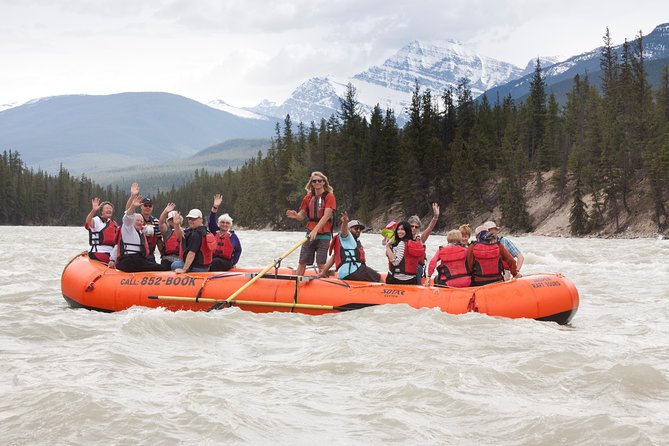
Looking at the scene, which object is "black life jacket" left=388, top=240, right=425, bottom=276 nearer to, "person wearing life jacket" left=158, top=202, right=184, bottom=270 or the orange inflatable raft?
the orange inflatable raft

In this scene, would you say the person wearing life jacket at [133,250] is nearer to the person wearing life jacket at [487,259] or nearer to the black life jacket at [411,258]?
the black life jacket at [411,258]

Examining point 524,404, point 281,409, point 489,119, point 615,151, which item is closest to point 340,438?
point 281,409

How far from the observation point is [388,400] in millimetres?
6316

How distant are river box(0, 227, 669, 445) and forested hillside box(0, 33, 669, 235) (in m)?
37.3

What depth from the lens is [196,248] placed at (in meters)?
12.0

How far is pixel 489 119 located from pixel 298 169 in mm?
20713

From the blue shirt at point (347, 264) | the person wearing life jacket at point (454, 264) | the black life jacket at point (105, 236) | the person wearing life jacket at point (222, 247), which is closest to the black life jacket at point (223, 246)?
the person wearing life jacket at point (222, 247)

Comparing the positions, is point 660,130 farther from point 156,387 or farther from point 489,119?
point 156,387

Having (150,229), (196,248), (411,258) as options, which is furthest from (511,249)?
(150,229)

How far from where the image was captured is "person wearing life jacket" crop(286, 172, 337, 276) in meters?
11.2

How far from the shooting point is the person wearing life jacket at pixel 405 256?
1133 centimetres

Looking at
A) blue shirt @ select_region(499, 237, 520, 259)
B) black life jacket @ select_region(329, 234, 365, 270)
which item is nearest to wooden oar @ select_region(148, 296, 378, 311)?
black life jacket @ select_region(329, 234, 365, 270)

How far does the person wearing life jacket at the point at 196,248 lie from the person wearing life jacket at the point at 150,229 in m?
0.90

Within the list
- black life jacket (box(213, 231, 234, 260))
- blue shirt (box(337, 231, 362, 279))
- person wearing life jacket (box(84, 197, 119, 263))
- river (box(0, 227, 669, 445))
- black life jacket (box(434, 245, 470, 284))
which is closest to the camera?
river (box(0, 227, 669, 445))
